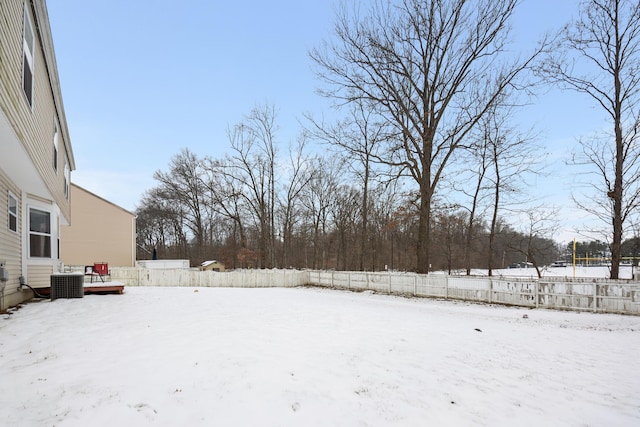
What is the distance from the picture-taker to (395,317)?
31.1 feet

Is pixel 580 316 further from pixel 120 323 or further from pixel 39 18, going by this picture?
pixel 39 18

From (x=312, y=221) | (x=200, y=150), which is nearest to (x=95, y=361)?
(x=312, y=221)

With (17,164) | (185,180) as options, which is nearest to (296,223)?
(185,180)

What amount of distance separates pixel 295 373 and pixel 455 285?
11627 millimetres

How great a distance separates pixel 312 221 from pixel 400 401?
35.5 meters

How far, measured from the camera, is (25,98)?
20.4ft

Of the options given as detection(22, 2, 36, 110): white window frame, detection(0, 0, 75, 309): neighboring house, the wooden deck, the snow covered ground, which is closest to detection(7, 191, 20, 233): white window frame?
detection(0, 0, 75, 309): neighboring house

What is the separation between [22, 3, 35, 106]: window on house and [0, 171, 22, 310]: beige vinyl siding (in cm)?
195

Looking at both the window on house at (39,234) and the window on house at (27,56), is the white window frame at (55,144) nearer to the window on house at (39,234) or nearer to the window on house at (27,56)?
the window on house at (39,234)

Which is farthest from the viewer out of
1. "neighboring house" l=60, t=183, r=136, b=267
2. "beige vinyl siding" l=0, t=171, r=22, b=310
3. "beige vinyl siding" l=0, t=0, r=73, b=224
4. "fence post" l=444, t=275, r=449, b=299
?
"neighboring house" l=60, t=183, r=136, b=267

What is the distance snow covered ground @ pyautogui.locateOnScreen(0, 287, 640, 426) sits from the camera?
340 centimetres

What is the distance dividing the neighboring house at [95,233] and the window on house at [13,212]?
18087mm

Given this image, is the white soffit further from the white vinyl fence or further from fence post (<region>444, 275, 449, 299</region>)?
fence post (<region>444, 275, 449, 299</region>)

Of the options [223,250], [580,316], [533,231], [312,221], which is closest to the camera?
[580,316]
